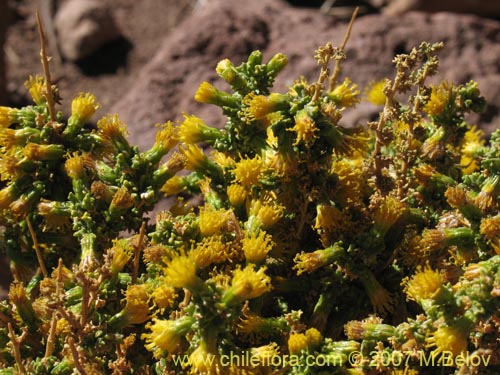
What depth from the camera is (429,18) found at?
3.94 m

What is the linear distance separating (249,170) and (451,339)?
28.4 inches

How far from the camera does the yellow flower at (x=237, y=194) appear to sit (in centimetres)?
196

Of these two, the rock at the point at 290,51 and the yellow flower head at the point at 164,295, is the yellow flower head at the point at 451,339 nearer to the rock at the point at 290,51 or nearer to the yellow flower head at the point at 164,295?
the yellow flower head at the point at 164,295

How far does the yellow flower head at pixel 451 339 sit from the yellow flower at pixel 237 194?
27.2 inches

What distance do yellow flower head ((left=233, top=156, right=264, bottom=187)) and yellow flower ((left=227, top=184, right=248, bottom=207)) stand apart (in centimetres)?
4

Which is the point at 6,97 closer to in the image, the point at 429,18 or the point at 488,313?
the point at 429,18

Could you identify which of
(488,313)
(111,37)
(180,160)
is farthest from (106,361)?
(111,37)

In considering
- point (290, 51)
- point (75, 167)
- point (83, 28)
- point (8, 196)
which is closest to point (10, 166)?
point (8, 196)

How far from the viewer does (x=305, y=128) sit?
1.73 meters

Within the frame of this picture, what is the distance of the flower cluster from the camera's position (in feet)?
5.41

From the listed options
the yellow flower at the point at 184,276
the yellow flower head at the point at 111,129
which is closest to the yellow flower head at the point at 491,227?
the yellow flower at the point at 184,276

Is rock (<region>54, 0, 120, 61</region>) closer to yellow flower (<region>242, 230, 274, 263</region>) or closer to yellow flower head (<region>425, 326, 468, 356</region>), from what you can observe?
yellow flower (<region>242, 230, 274, 263</region>)

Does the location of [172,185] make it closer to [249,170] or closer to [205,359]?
[249,170]

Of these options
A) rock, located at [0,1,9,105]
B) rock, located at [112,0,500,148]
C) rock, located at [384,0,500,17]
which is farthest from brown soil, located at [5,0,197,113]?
rock, located at [384,0,500,17]
